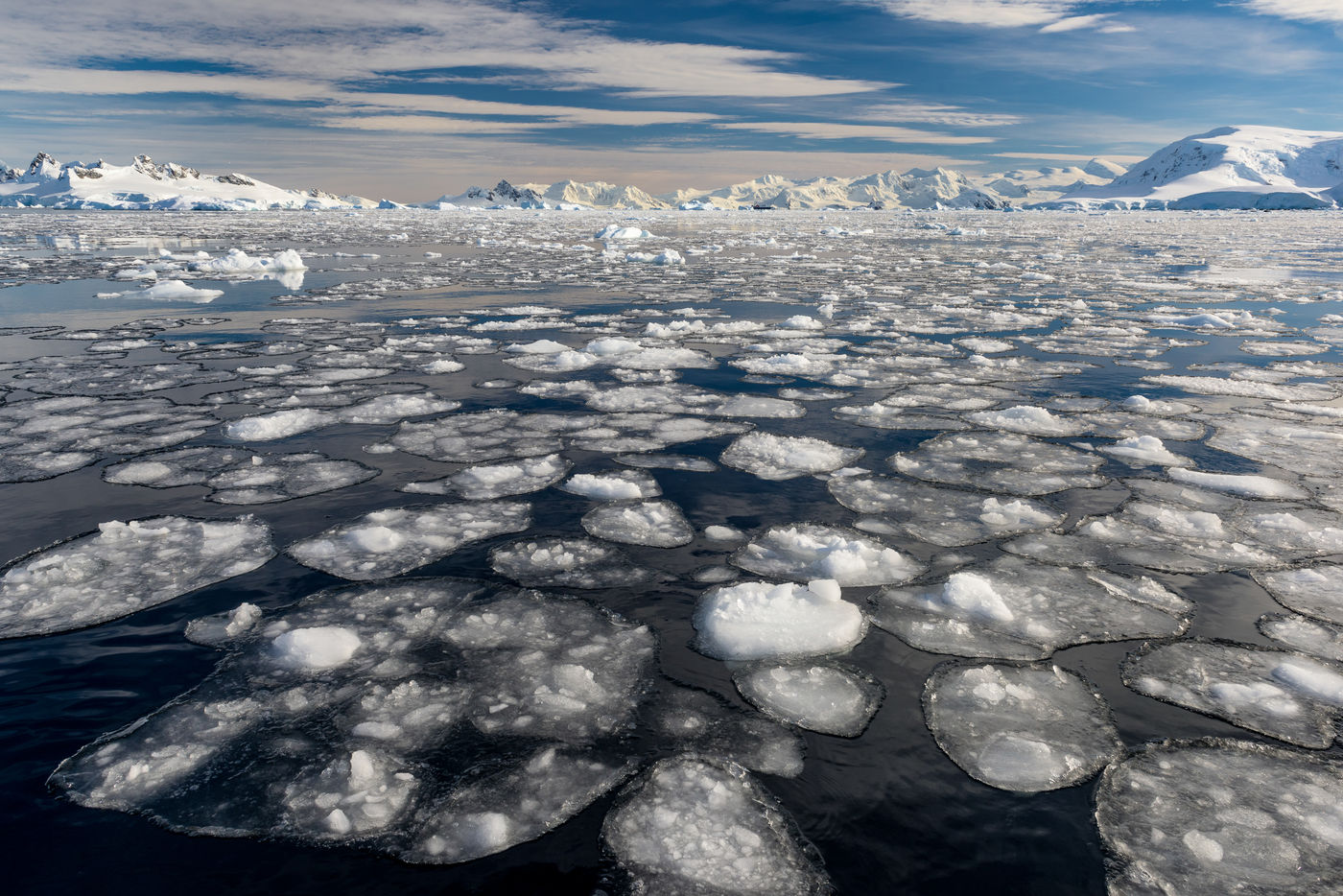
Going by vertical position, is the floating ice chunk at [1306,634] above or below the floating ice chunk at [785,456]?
above

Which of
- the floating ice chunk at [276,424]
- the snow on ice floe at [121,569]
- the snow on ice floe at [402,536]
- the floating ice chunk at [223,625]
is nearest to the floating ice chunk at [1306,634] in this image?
the snow on ice floe at [402,536]

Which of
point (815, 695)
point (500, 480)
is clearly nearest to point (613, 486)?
point (500, 480)

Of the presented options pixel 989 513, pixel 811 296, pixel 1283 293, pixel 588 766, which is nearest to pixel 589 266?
pixel 811 296

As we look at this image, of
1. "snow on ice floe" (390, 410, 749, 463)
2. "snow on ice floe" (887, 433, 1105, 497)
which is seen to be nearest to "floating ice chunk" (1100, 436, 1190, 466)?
"snow on ice floe" (887, 433, 1105, 497)

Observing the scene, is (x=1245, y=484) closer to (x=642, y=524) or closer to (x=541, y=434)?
(x=642, y=524)

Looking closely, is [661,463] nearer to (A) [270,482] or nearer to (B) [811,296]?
(A) [270,482]

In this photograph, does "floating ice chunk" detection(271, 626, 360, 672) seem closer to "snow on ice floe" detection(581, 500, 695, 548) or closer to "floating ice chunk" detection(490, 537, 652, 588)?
"floating ice chunk" detection(490, 537, 652, 588)

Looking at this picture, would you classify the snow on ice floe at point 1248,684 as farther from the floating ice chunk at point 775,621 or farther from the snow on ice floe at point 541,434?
the snow on ice floe at point 541,434
